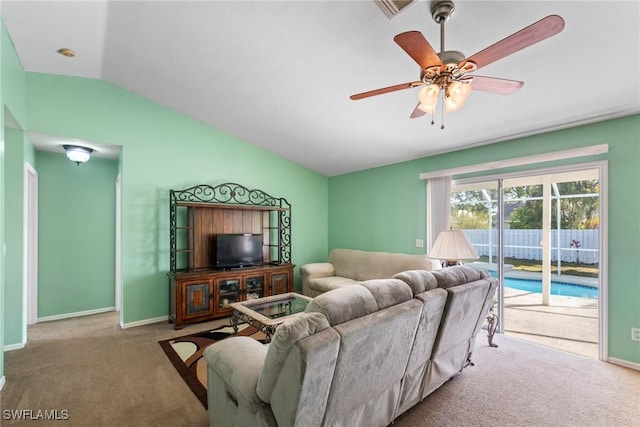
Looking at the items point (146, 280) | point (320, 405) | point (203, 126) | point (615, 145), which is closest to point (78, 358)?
point (146, 280)

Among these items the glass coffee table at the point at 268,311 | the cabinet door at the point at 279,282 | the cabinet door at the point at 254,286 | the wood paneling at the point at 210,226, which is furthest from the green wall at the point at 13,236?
the cabinet door at the point at 279,282

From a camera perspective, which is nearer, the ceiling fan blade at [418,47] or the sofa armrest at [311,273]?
the ceiling fan blade at [418,47]

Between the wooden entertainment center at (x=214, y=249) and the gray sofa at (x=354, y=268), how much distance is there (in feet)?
1.34

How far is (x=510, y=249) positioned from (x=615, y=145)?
144 cm

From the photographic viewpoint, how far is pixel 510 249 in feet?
11.9

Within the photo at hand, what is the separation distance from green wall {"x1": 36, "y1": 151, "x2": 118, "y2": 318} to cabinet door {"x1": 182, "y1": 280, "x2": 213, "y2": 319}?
65.0 inches

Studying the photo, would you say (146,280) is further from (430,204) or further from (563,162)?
(563,162)

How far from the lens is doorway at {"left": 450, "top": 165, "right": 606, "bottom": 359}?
10.1 ft

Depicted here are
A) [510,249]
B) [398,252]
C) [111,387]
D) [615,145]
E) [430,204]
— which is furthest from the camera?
[398,252]

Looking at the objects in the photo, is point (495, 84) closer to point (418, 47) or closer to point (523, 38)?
point (523, 38)

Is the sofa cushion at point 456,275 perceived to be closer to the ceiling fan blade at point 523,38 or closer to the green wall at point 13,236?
the ceiling fan blade at point 523,38

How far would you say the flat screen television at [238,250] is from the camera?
14.0 feet

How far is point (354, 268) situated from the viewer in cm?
490

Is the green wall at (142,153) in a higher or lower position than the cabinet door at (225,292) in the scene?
higher
